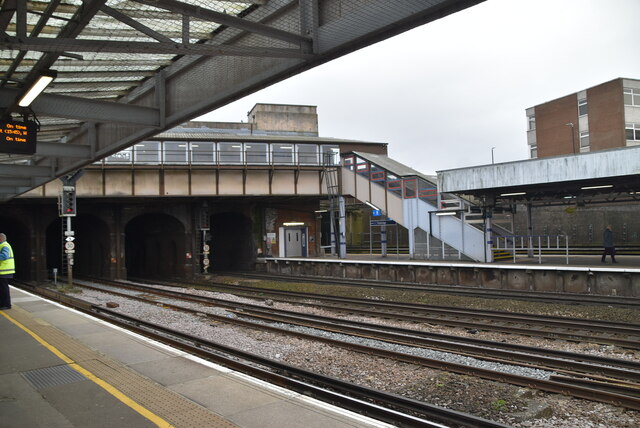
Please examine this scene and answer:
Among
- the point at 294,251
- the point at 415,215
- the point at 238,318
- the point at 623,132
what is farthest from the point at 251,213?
the point at 623,132

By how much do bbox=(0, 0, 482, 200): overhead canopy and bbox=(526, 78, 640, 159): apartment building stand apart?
136ft

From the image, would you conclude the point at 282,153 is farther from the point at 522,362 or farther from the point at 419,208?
the point at 522,362

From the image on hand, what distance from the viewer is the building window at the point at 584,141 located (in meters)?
45.3

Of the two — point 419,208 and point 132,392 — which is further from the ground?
point 419,208

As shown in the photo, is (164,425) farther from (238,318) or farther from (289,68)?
(238,318)

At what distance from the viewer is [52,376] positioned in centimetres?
686

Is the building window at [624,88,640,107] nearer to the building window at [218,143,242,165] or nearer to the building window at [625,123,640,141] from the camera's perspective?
the building window at [625,123,640,141]

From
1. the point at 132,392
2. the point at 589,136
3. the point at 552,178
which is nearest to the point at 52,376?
the point at 132,392

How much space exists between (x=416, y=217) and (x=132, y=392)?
74.9 ft

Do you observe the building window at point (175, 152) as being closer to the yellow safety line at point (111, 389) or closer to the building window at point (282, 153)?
the building window at point (282, 153)

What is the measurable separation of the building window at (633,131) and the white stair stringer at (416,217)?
26.7 meters

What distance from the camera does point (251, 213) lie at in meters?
34.1

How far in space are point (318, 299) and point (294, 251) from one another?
16390 mm

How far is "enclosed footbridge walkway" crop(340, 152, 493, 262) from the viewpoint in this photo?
82.6 ft
